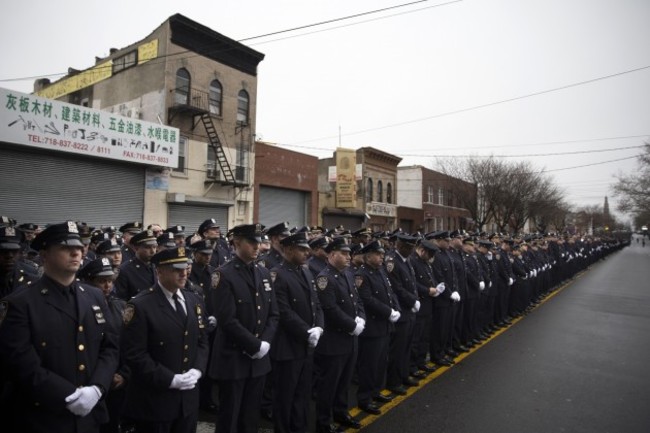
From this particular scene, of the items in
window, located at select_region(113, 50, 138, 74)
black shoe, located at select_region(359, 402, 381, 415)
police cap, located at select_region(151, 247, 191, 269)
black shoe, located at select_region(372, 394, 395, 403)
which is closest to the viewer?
police cap, located at select_region(151, 247, 191, 269)

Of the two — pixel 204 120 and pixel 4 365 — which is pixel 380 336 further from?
pixel 204 120

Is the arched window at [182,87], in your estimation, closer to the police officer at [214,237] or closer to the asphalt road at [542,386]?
the police officer at [214,237]

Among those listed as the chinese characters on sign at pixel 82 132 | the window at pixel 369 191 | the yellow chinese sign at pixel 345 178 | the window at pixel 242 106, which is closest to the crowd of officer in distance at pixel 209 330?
the chinese characters on sign at pixel 82 132

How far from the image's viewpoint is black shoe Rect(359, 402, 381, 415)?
16.7 feet

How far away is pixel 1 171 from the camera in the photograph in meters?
13.6

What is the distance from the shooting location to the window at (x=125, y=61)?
69.5 ft

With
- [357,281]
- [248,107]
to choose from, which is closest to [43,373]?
[357,281]

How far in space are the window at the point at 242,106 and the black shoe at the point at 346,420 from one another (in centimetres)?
1985

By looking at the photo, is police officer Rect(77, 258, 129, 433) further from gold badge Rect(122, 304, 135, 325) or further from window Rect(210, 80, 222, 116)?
window Rect(210, 80, 222, 116)

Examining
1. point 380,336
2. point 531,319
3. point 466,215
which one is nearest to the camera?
point 380,336

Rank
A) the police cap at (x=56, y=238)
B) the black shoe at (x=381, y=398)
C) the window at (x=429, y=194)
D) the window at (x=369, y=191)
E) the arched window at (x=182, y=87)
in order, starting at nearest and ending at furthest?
the police cap at (x=56, y=238), the black shoe at (x=381, y=398), the arched window at (x=182, y=87), the window at (x=369, y=191), the window at (x=429, y=194)

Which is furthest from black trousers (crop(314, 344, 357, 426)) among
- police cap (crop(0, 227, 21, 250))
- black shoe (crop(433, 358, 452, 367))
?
police cap (crop(0, 227, 21, 250))

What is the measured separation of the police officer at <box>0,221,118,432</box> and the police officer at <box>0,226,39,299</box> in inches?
96.5

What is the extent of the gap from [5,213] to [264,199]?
1197 cm
